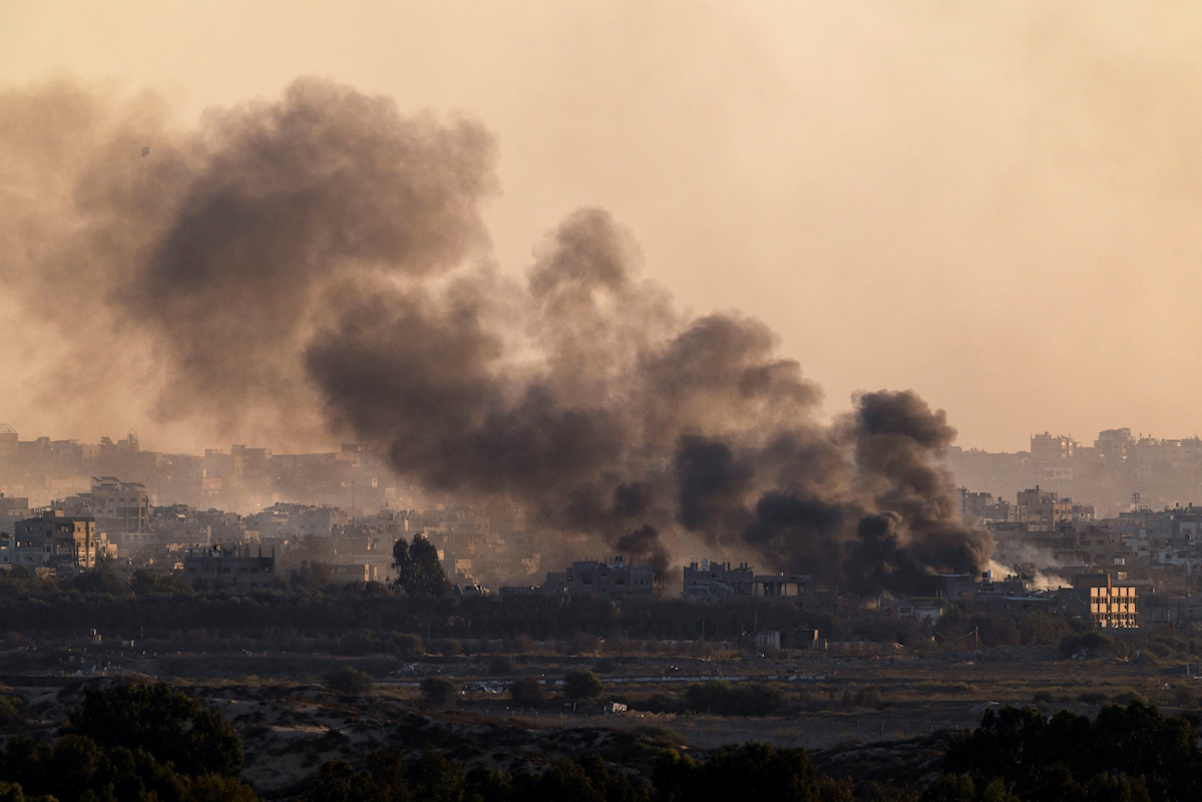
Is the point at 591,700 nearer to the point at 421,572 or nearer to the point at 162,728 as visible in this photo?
Result: the point at 162,728

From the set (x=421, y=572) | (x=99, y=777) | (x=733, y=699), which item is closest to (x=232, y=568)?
(x=421, y=572)

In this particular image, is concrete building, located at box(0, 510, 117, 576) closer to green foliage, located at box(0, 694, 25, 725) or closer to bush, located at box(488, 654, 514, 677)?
bush, located at box(488, 654, 514, 677)

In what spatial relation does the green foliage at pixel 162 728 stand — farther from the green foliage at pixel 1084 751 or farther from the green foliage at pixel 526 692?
the green foliage at pixel 526 692

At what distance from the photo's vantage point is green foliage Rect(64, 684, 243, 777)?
2136 inches

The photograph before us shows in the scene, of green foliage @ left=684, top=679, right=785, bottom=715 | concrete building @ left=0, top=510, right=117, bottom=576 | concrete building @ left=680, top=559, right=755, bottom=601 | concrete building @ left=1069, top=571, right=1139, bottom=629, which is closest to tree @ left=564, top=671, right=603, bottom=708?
green foliage @ left=684, top=679, right=785, bottom=715

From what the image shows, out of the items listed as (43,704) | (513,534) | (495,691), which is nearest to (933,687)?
(495,691)

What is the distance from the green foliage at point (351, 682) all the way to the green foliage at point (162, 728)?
25254 millimetres

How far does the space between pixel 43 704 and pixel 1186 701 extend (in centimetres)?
4192

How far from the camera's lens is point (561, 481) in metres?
130

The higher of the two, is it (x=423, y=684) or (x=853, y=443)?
(x=853, y=443)

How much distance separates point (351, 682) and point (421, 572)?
38.7 m

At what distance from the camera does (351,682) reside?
274 feet

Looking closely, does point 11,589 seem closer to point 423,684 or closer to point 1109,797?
point 423,684

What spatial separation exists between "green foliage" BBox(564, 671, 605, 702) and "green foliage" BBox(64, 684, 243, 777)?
81.5ft
